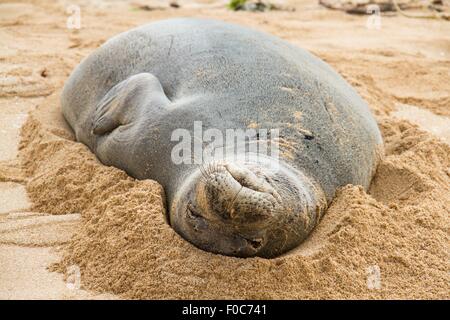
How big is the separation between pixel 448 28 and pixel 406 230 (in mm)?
4502

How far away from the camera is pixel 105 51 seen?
12.6 ft

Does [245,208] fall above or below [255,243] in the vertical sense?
above

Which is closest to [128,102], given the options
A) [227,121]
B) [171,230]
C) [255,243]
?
[227,121]

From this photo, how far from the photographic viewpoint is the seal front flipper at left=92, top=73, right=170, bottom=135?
3.12 m

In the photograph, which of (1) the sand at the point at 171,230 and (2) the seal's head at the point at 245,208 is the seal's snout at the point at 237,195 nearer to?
(2) the seal's head at the point at 245,208

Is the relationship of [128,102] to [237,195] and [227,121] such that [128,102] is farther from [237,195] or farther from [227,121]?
[237,195]

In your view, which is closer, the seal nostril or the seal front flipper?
the seal nostril

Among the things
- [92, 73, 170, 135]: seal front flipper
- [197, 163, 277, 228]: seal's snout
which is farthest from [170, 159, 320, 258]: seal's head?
[92, 73, 170, 135]: seal front flipper

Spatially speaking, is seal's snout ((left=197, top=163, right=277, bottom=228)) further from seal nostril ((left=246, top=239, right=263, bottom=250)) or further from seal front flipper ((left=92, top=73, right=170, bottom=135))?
seal front flipper ((left=92, top=73, right=170, bottom=135))

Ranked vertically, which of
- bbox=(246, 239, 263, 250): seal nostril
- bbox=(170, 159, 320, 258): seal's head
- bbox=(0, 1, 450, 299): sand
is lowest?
bbox=(0, 1, 450, 299): sand

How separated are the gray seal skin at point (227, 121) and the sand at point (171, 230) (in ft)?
0.27

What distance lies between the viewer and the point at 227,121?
2773 mm

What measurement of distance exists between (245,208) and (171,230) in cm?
47
